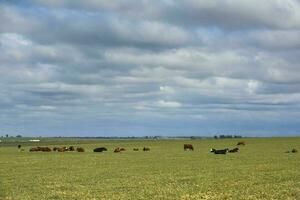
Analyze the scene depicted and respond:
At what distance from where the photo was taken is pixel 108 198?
25172 mm

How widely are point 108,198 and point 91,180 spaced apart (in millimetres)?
9435

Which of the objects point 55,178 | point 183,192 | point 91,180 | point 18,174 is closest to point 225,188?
point 183,192

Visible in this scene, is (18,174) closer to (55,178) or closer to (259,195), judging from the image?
(55,178)

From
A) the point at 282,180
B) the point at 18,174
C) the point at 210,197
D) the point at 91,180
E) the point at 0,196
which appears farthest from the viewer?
the point at 18,174

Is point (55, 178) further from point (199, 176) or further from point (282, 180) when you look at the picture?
point (282, 180)

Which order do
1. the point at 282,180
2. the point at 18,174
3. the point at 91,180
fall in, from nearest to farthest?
1. the point at 282,180
2. the point at 91,180
3. the point at 18,174

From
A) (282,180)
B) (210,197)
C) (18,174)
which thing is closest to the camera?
(210,197)

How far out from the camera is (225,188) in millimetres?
28172

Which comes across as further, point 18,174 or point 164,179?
point 18,174

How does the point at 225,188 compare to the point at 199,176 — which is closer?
the point at 225,188

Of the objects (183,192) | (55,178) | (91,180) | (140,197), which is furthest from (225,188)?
(55,178)

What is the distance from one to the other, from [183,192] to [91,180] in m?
9.34

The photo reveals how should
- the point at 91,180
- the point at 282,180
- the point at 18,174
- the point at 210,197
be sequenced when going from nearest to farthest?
1. the point at 210,197
2. the point at 282,180
3. the point at 91,180
4. the point at 18,174

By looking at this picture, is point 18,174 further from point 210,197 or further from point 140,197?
point 210,197
